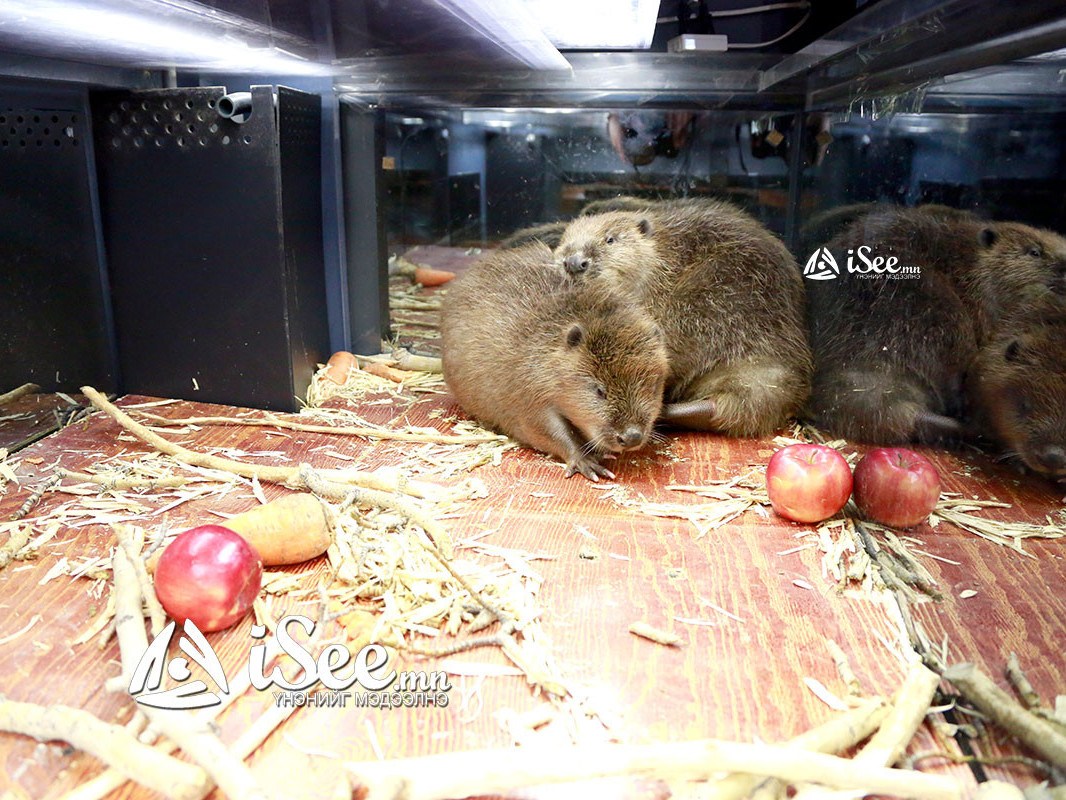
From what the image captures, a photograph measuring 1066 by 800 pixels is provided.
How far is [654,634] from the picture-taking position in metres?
1.85

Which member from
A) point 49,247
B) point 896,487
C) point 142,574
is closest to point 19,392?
point 49,247

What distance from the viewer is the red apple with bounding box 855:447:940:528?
200 cm

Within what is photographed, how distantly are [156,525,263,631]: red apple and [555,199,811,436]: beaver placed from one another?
1921 mm

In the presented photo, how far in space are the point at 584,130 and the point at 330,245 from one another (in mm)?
1419

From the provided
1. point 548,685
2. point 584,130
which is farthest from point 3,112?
point 548,685

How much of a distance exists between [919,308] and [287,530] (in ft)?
5.80

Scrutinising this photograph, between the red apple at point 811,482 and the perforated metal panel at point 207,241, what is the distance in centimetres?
215

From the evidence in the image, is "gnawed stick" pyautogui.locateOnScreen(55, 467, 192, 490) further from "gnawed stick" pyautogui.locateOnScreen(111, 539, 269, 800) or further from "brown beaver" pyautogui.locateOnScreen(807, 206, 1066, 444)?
"brown beaver" pyautogui.locateOnScreen(807, 206, 1066, 444)

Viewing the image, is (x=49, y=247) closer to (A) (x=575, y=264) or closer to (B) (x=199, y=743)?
(A) (x=575, y=264)

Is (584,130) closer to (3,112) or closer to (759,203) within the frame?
(759,203)

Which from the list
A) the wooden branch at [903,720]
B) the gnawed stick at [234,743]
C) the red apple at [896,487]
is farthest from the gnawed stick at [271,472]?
the wooden branch at [903,720]

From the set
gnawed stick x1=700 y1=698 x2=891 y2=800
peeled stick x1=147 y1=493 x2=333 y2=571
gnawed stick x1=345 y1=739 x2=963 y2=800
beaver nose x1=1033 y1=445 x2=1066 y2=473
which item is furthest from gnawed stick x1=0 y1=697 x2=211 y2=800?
beaver nose x1=1033 y1=445 x2=1066 y2=473

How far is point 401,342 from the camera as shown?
13.7 feet

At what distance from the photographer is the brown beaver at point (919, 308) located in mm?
1525
